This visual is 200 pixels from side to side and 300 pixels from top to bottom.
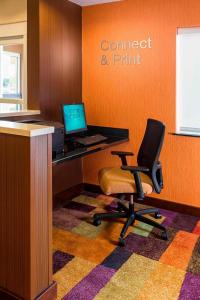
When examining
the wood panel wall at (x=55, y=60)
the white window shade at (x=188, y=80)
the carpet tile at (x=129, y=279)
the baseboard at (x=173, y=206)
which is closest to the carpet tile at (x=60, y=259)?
the carpet tile at (x=129, y=279)

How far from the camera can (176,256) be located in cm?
279

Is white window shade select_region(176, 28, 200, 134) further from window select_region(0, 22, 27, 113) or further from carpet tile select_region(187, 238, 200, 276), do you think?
window select_region(0, 22, 27, 113)

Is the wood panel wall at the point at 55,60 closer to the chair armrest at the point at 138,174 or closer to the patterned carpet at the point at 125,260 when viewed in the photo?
the patterned carpet at the point at 125,260

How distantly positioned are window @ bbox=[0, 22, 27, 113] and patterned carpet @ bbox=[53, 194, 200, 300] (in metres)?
1.53

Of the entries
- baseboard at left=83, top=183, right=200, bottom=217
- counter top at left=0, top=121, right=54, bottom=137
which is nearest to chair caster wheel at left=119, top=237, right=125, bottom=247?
baseboard at left=83, top=183, right=200, bottom=217

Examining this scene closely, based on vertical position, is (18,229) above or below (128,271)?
above

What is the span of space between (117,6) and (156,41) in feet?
2.21

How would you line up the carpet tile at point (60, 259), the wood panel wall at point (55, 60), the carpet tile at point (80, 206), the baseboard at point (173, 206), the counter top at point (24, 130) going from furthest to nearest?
the carpet tile at point (80, 206) < the baseboard at point (173, 206) < the wood panel wall at point (55, 60) < the carpet tile at point (60, 259) < the counter top at point (24, 130)

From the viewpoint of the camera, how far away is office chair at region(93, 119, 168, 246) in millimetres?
2984

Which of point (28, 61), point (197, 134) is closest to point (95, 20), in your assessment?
point (28, 61)

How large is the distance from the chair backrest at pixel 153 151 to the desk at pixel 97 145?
15.8 inches

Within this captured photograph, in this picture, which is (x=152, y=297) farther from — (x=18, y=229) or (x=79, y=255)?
(x=18, y=229)

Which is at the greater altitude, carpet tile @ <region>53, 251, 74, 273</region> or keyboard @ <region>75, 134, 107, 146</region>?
keyboard @ <region>75, 134, 107, 146</region>

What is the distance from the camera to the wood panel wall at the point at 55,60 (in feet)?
11.4
